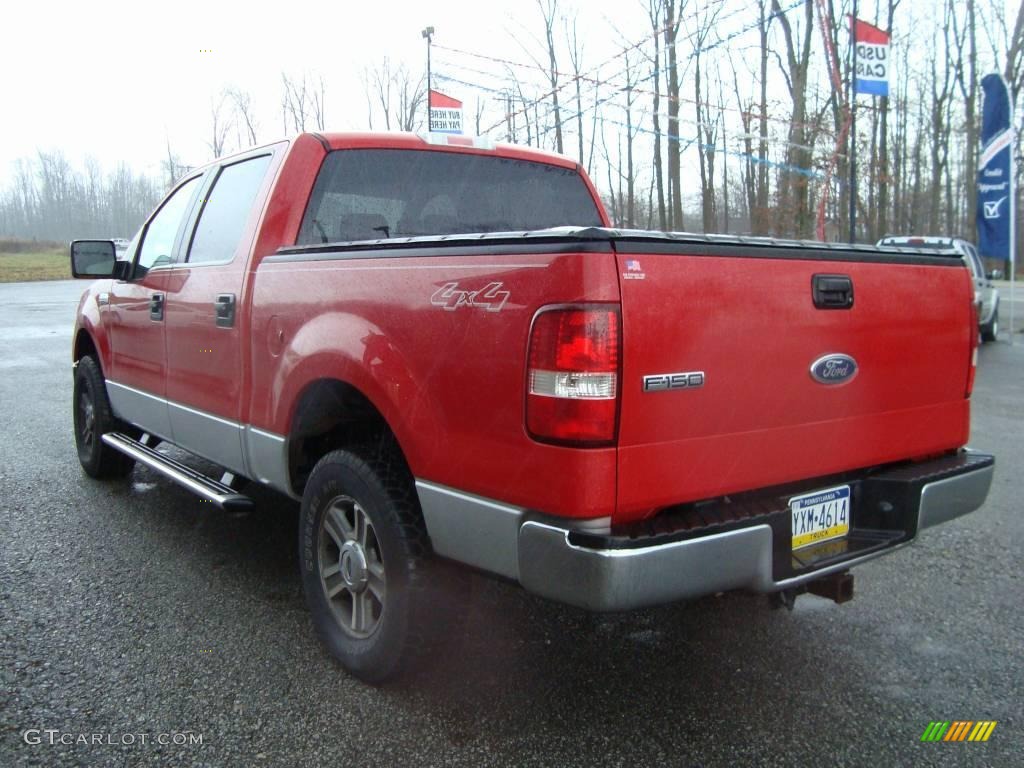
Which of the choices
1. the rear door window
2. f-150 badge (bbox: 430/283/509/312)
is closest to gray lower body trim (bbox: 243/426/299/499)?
the rear door window

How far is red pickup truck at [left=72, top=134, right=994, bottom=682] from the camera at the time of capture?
218cm

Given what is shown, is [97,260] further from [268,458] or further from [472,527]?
[472,527]

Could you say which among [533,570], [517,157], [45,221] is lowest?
[533,570]

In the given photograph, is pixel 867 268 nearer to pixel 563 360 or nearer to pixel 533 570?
pixel 563 360

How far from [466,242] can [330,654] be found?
164cm

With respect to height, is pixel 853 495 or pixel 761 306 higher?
pixel 761 306

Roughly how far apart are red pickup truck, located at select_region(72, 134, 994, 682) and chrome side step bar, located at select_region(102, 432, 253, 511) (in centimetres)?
4

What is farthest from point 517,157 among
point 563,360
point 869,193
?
point 869,193

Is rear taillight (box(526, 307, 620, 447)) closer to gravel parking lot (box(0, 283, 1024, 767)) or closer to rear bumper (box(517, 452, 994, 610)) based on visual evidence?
rear bumper (box(517, 452, 994, 610))

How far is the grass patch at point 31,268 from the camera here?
4053 centimetres

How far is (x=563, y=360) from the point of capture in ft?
7.07

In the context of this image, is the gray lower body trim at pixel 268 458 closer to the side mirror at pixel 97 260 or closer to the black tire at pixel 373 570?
the black tire at pixel 373 570

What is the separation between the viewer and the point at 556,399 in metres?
2.17

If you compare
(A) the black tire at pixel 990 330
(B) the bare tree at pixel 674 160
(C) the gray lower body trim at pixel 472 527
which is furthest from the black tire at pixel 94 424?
(B) the bare tree at pixel 674 160
